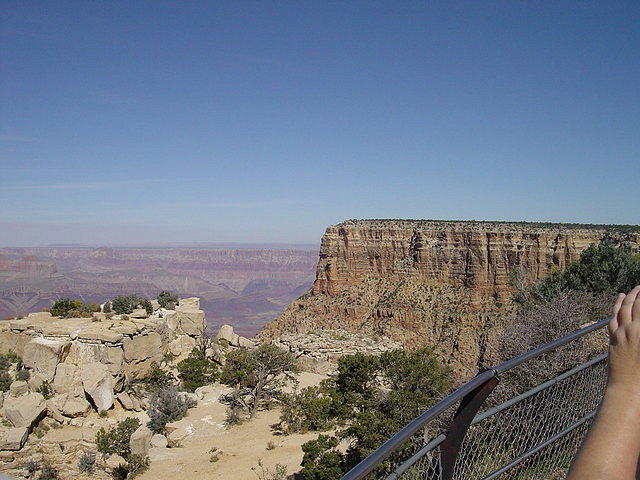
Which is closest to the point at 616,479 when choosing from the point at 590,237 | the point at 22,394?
the point at 22,394

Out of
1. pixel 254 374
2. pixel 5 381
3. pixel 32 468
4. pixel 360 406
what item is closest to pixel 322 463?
pixel 360 406

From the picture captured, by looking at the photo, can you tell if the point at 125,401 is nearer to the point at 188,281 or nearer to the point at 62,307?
the point at 62,307

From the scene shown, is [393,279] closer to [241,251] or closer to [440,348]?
[440,348]

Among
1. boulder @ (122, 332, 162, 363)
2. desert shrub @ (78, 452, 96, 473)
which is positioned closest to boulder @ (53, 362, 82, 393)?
boulder @ (122, 332, 162, 363)

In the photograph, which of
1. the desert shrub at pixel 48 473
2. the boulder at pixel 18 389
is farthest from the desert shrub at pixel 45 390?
the desert shrub at pixel 48 473

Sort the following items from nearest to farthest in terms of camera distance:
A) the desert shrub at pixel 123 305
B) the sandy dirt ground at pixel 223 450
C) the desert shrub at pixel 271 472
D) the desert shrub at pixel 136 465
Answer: the desert shrub at pixel 271 472
the desert shrub at pixel 136 465
the sandy dirt ground at pixel 223 450
the desert shrub at pixel 123 305

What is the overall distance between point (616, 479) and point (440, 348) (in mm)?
40800

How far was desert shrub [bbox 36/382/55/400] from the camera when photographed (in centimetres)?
1550

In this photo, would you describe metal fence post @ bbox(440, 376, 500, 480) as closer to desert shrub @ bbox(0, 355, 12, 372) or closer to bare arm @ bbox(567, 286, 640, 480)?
bare arm @ bbox(567, 286, 640, 480)

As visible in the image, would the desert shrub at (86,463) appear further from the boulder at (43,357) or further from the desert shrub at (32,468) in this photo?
the boulder at (43,357)

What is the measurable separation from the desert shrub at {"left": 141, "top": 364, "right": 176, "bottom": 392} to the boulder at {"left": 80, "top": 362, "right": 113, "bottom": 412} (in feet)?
8.69

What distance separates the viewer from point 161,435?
1518cm

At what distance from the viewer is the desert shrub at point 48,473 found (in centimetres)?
Result: 1052

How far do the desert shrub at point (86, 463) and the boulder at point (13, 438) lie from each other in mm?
1774
